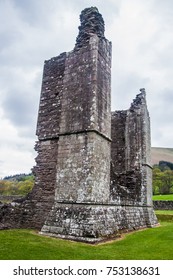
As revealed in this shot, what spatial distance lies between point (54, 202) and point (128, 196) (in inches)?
198

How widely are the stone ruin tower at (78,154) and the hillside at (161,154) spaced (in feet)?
200

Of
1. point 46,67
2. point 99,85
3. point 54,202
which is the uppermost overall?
point 46,67

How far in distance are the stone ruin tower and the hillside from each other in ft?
200

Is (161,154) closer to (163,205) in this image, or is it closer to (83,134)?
(163,205)

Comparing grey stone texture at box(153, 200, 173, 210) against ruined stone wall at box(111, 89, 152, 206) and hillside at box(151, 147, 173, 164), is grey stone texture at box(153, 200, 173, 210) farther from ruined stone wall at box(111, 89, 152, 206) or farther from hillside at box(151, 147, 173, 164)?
hillside at box(151, 147, 173, 164)

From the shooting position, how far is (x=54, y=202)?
1029 centimetres

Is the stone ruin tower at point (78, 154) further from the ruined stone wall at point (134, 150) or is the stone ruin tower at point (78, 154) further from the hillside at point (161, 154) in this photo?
the hillside at point (161, 154)

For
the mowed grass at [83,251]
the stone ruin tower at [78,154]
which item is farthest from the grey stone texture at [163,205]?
the mowed grass at [83,251]

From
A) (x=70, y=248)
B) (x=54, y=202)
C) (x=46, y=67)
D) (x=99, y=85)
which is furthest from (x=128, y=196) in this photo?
(x=46, y=67)

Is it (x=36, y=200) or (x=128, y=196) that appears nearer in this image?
(x=36, y=200)

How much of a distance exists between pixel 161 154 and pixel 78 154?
235 feet

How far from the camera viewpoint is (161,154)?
77.9 meters

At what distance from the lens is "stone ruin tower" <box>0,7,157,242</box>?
9508 mm
